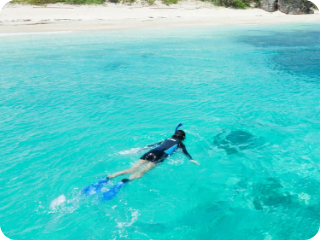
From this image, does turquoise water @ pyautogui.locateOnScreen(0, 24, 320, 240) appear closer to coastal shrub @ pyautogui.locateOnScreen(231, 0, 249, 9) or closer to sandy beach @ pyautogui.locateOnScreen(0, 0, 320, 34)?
sandy beach @ pyautogui.locateOnScreen(0, 0, 320, 34)

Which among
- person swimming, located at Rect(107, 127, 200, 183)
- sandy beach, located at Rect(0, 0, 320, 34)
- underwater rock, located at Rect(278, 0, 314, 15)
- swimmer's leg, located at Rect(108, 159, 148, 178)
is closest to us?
swimmer's leg, located at Rect(108, 159, 148, 178)

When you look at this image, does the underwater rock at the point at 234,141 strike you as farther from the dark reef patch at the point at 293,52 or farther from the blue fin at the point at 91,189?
the dark reef patch at the point at 293,52

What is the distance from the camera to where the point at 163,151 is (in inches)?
313

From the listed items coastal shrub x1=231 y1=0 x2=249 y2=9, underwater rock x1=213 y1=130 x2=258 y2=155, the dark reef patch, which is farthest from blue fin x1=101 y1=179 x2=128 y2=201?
coastal shrub x1=231 y1=0 x2=249 y2=9

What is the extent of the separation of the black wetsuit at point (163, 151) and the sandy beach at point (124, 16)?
124 ft

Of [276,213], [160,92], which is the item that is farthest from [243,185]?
[160,92]

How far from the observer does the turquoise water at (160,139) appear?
19.4 ft

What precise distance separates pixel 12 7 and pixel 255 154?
50039 mm

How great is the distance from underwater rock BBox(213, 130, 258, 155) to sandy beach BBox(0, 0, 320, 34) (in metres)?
37.3

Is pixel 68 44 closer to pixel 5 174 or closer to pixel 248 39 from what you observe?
pixel 248 39

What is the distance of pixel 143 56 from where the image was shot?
80.0 feet

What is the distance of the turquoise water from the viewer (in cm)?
591

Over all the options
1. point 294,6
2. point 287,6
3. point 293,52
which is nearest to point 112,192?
point 293,52

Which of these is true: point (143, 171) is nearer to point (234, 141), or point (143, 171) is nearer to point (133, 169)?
point (133, 169)
